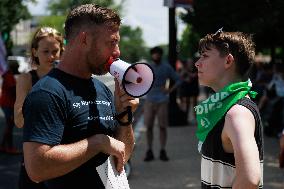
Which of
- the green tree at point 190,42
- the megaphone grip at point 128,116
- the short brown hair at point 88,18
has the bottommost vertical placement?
the green tree at point 190,42

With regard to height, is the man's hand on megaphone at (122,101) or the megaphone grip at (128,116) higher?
the man's hand on megaphone at (122,101)

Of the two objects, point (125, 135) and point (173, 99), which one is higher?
point (125, 135)

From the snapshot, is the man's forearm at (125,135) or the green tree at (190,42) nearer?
the man's forearm at (125,135)

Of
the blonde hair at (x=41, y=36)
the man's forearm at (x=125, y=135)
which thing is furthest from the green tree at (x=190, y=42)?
the man's forearm at (x=125, y=135)

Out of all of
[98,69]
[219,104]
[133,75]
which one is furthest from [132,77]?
[219,104]

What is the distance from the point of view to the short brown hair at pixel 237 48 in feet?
8.28

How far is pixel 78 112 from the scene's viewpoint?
2.31 meters

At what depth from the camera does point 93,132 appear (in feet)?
7.77

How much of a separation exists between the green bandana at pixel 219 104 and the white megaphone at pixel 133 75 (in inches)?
11.2

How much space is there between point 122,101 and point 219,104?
45 centimetres

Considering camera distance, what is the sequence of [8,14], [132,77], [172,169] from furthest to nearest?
[8,14]
[172,169]
[132,77]

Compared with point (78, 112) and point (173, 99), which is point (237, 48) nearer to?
point (78, 112)

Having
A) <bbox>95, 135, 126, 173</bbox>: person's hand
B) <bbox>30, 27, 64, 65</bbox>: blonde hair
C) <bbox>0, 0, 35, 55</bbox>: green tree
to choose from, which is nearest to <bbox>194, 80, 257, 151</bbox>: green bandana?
<bbox>95, 135, 126, 173</bbox>: person's hand

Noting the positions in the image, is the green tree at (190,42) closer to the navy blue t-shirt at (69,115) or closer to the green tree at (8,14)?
the green tree at (8,14)
